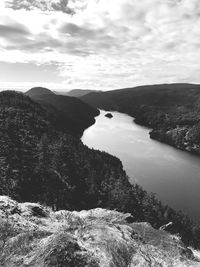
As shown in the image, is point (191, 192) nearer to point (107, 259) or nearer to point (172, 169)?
point (172, 169)

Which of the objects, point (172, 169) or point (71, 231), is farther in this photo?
point (172, 169)

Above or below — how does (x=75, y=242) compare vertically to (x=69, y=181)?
above

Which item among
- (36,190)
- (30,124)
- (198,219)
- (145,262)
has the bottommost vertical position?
(198,219)

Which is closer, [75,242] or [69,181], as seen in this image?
[75,242]

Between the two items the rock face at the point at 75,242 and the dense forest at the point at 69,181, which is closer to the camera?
the rock face at the point at 75,242

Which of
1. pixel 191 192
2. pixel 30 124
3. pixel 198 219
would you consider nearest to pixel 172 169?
pixel 191 192

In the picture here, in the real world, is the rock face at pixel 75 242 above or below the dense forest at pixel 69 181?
above
